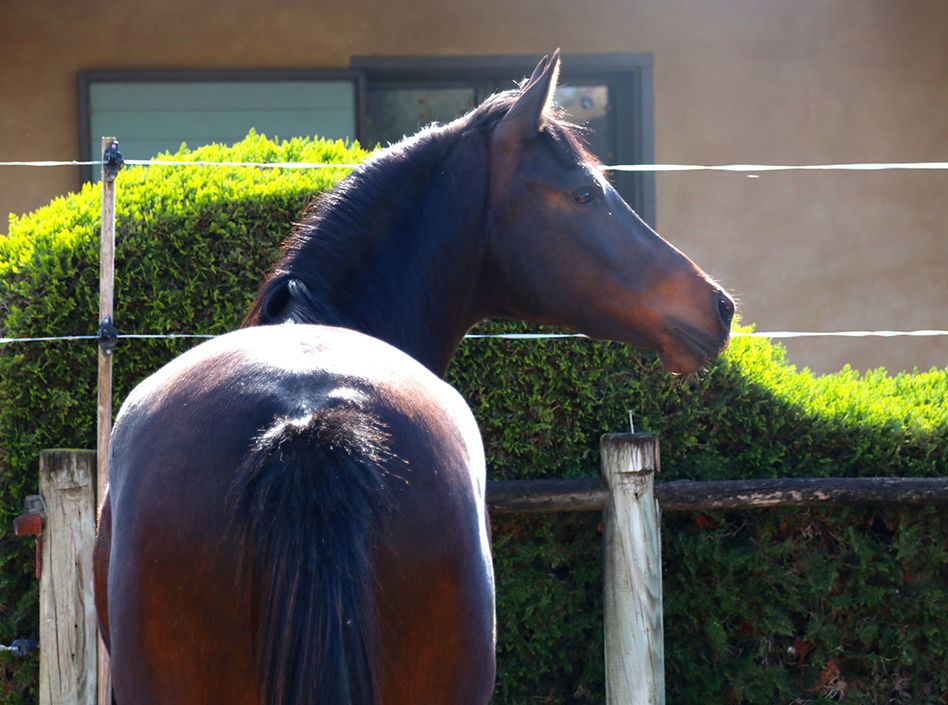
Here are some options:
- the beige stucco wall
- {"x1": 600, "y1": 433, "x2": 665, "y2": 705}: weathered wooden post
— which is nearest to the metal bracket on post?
{"x1": 600, "y1": 433, "x2": 665, "y2": 705}: weathered wooden post

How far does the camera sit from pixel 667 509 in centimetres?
425

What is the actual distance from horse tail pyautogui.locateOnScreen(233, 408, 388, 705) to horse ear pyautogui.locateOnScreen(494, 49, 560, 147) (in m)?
1.59

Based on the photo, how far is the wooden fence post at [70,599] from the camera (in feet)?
12.7

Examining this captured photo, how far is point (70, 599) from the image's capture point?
3.88 metres

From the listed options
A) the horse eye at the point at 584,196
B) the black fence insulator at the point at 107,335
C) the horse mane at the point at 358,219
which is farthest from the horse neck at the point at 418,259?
the black fence insulator at the point at 107,335

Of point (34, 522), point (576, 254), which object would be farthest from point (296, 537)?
point (34, 522)

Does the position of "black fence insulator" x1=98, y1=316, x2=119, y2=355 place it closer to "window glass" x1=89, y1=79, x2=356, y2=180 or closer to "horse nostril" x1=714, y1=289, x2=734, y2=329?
"horse nostril" x1=714, y1=289, x2=734, y2=329

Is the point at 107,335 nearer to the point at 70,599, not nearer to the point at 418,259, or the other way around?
the point at 70,599

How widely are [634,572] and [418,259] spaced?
1.57 meters

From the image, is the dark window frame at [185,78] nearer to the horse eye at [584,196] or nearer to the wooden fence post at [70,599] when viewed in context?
the wooden fence post at [70,599]

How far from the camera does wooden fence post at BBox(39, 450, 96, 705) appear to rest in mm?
3857

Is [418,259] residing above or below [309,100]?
below

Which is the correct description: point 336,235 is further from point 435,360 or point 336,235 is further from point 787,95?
point 787,95

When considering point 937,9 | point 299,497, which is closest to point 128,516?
point 299,497
